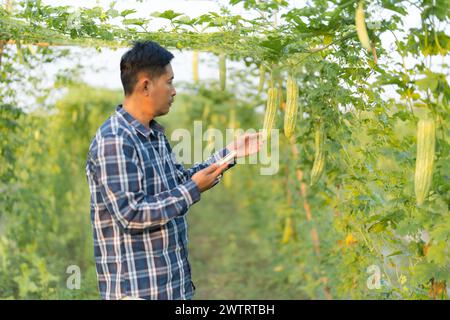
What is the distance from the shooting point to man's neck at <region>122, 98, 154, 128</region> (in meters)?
3.09

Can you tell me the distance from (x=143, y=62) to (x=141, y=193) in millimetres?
542

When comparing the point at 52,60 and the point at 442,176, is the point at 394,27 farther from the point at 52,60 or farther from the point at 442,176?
the point at 52,60

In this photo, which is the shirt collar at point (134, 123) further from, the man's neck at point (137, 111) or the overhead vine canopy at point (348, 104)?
the overhead vine canopy at point (348, 104)

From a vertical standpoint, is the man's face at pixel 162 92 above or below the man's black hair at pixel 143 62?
below

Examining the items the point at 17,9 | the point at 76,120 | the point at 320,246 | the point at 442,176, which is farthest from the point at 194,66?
the point at 442,176

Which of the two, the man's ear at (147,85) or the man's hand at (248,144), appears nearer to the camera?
the man's ear at (147,85)

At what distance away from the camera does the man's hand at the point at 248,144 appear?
3236mm

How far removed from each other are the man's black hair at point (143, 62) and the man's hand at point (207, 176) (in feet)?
1.39

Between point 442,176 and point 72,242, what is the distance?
701 cm

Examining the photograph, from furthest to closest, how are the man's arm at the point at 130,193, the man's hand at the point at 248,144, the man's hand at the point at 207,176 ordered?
the man's hand at the point at 248,144 → the man's hand at the point at 207,176 → the man's arm at the point at 130,193

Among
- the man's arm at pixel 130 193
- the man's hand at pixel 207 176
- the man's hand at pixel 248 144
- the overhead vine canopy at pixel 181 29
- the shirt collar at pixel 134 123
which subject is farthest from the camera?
the overhead vine canopy at pixel 181 29

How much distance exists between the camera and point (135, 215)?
281 centimetres

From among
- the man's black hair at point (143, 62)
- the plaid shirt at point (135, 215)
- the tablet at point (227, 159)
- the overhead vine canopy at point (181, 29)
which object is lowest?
the plaid shirt at point (135, 215)

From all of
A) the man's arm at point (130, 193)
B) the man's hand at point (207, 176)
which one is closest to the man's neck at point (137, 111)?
the man's arm at point (130, 193)
